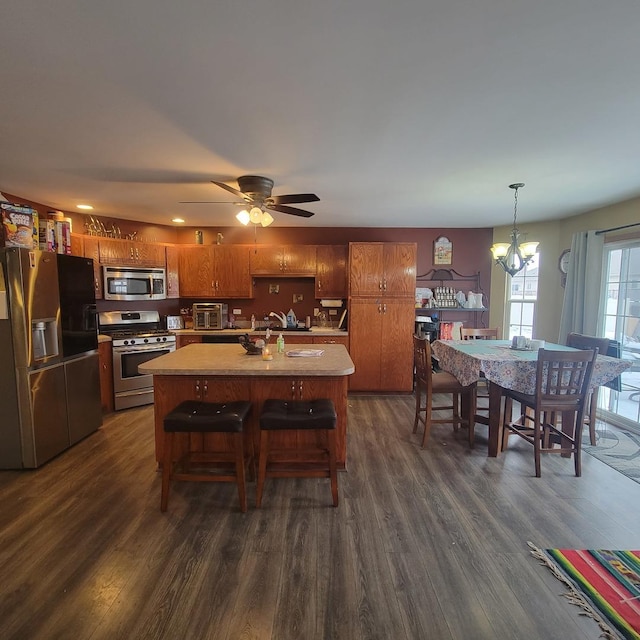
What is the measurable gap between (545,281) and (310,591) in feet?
16.1

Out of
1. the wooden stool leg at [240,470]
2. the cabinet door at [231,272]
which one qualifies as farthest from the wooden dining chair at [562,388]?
the cabinet door at [231,272]

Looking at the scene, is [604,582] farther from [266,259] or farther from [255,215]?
[266,259]

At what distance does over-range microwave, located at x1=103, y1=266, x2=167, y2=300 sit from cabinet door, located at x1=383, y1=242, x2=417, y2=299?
3.17m

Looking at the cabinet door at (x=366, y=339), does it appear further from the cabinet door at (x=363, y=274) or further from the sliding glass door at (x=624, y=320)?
the sliding glass door at (x=624, y=320)

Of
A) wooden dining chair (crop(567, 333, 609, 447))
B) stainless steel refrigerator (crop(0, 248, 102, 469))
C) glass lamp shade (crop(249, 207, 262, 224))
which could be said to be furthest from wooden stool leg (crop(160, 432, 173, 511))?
wooden dining chair (crop(567, 333, 609, 447))

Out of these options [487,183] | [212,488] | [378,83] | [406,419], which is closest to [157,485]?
[212,488]

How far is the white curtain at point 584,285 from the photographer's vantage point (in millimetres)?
3859

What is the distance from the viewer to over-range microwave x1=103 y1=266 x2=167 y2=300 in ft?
13.6

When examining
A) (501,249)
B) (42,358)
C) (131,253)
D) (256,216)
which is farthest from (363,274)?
(42,358)

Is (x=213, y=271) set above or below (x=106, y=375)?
above

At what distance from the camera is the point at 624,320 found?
3.71 m

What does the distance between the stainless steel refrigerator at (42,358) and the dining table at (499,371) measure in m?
3.67

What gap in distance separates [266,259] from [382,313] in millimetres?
1910

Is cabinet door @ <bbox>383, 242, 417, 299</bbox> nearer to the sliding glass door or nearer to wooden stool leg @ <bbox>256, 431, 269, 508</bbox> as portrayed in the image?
the sliding glass door
